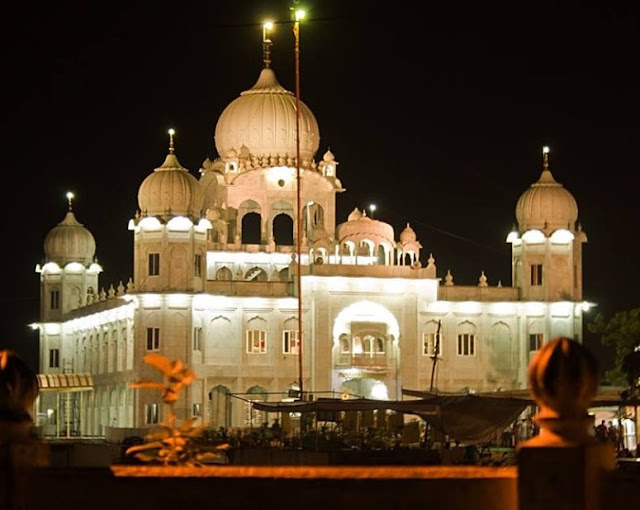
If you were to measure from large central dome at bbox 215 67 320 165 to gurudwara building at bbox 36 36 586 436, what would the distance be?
0.19 ft

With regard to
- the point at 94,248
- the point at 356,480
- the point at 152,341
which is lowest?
the point at 356,480

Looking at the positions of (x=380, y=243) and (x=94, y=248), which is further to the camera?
(x=94, y=248)

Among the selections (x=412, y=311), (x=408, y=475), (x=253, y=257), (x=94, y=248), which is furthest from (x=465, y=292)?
(x=408, y=475)

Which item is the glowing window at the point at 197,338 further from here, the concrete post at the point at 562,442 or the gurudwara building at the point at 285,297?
the concrete post at the point at 562,442

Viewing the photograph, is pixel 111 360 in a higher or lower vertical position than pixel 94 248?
lower

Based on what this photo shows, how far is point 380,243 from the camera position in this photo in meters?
68.8

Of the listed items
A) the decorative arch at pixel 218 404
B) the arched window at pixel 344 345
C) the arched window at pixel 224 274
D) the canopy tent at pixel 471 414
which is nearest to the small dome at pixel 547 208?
the arched window at pixel 344 345

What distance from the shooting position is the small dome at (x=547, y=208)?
7062cm

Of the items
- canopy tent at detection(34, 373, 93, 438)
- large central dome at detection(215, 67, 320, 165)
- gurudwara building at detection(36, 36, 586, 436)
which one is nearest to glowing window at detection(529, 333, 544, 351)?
gurudwara building at detection(36, 36, 586, 436)

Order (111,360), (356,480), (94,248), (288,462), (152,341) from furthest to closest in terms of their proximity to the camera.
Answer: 1. (94,248)
2. (111,360)
3. (152,341)
4. (288,462)
5. (356,480)

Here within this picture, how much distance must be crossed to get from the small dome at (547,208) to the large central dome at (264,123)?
9.64m

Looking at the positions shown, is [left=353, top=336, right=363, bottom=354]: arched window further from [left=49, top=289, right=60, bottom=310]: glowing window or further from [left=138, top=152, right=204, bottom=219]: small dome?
[left=49, top=289, right=60, bottom=310]: glowing window

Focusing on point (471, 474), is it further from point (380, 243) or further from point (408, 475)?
point (380, 243)

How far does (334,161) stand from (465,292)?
9169 mm
